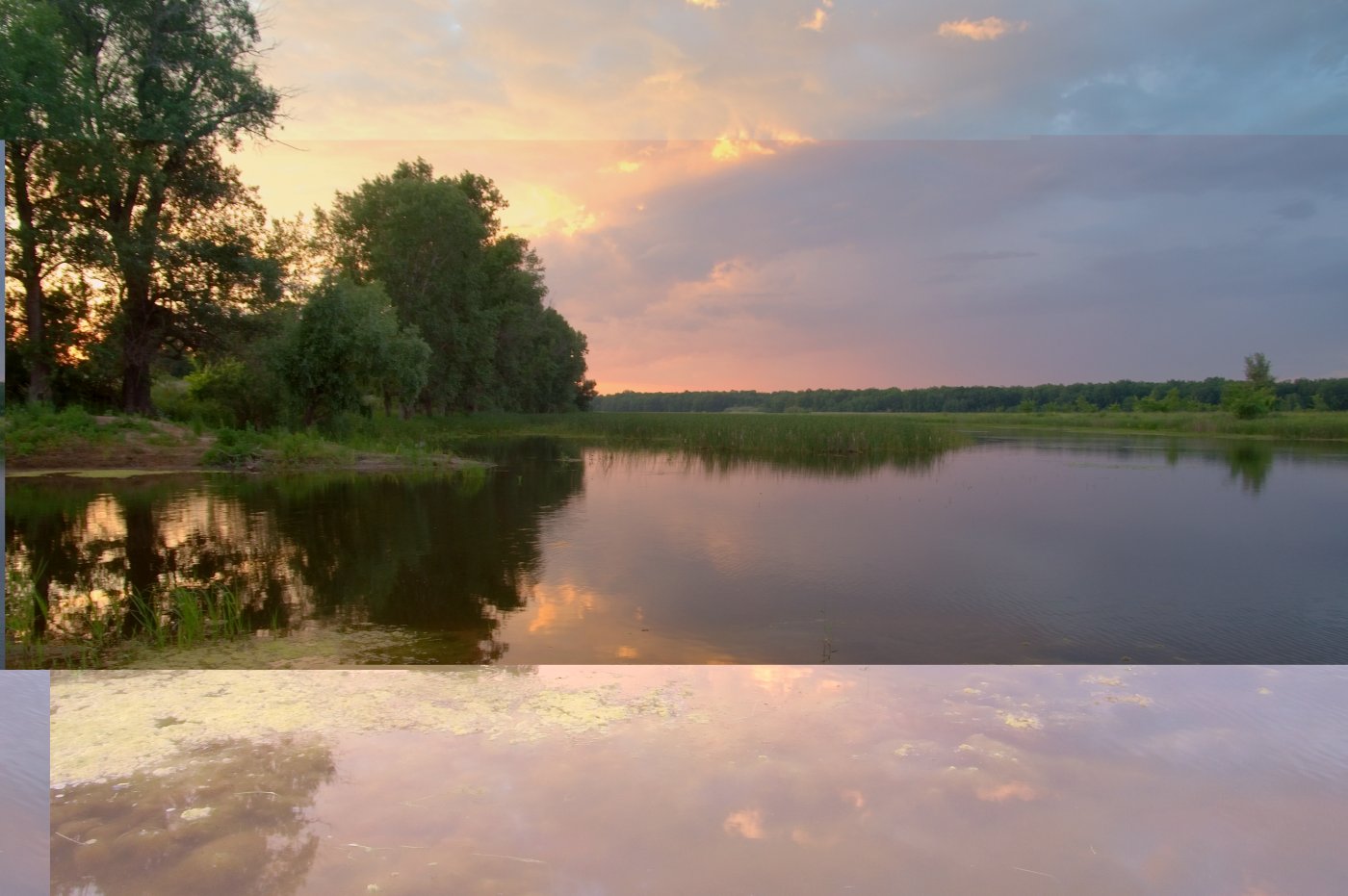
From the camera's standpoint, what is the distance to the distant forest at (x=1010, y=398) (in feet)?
97.6

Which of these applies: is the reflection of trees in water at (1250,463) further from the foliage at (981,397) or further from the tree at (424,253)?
the tree at (424,253)

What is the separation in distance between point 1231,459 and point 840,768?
21.7m

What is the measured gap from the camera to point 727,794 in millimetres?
3148

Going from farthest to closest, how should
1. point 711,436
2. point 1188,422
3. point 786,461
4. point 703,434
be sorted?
point 1188,422
point 703,434
point 711,436
point 786,461

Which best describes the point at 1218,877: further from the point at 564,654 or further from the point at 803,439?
the point at 803,439

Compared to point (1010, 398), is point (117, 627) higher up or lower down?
lower down

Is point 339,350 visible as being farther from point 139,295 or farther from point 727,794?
point 727,794

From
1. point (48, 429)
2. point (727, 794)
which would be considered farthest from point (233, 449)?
point (727, 794)

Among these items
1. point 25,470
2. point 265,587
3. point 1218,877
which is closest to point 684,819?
point 1218,877

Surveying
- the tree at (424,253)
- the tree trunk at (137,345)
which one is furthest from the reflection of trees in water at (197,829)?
the tree at (424,253)

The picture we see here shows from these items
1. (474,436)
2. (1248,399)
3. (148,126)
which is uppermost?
(148,126)

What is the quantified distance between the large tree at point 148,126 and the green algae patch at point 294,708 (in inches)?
399

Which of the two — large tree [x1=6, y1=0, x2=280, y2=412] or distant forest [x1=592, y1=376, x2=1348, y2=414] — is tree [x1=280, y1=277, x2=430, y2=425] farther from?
distant forest [x1=592, y1=376, x2=1348, y2=414]

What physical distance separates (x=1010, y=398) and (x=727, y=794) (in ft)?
167
